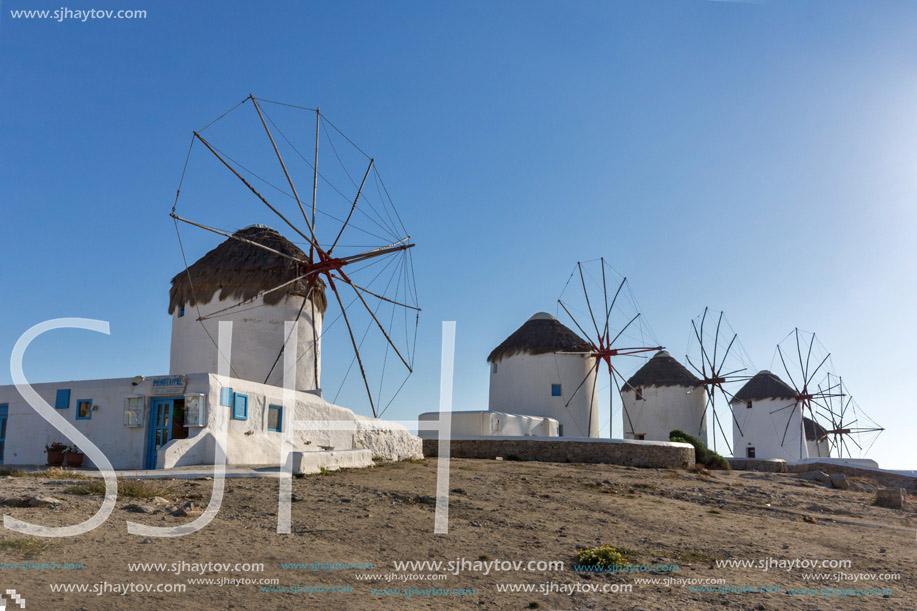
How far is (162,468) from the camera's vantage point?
12703mm

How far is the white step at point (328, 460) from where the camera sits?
489 inches

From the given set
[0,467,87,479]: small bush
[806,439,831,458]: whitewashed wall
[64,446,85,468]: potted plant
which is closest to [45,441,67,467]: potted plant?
[64,446,85,468]: potted plant

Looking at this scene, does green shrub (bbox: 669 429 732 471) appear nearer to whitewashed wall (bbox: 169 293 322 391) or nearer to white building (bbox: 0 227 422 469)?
white building (bbox: 0 227 422 469)

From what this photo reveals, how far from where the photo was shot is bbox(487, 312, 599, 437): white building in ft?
103

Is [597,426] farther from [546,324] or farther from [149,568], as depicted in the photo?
[149,568]

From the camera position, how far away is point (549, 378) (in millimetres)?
31328

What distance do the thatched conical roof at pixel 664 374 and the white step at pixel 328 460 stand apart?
2427cm

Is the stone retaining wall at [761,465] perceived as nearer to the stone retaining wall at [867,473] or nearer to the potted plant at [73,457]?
the stone retaining wall at [867,473]

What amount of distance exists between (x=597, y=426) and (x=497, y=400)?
5.07 m

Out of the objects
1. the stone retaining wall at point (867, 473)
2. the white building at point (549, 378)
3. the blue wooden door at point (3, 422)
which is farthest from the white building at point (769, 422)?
the blue wooden door at point (3, 422)

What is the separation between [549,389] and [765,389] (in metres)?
15.5

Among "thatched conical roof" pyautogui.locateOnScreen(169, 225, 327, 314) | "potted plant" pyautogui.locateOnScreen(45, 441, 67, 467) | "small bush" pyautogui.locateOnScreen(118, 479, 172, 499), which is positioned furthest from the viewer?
"thatched conical roof" pyautogui.locateOnScreen(169, 225, 327, 314)

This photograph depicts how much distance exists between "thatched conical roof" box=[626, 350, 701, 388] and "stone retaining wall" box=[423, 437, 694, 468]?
1407cm

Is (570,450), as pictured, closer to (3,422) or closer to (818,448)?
(3,422)
